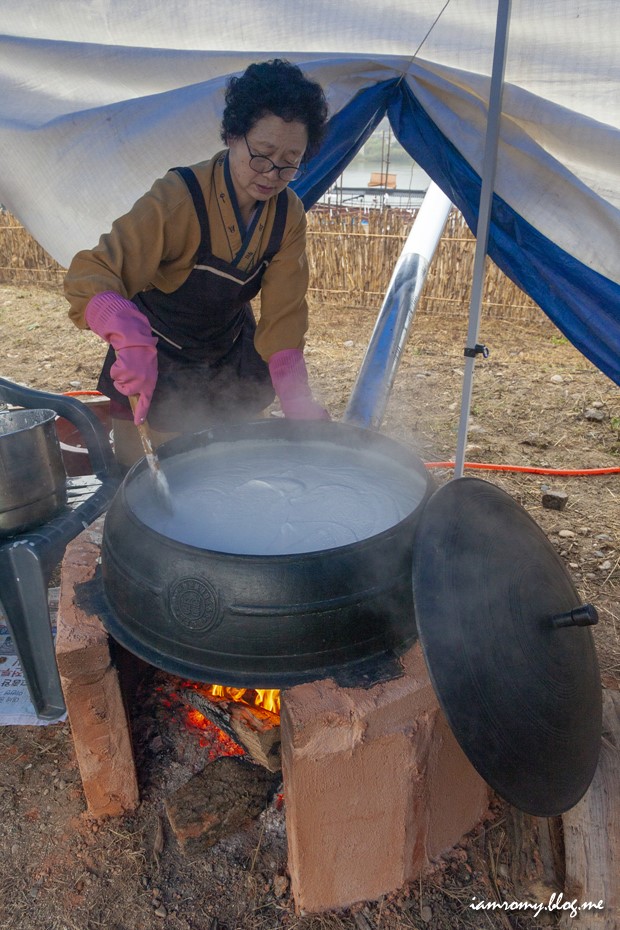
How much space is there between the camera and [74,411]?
2590 mm

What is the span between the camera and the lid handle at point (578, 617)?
1.47 meters

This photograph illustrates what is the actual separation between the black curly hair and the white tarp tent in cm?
81

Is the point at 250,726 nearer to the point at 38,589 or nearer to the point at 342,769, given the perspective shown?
the point at 342,769

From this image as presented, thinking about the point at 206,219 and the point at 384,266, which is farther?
the point at 384,266

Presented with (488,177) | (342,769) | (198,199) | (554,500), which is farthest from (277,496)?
(554,500)

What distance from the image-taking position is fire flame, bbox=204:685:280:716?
198cm

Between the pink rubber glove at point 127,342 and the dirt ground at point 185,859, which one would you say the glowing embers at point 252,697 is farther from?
the pink rubber glove at point 127,342

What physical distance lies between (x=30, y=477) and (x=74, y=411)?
0.49 meters

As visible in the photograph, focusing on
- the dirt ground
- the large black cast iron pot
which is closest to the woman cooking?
the large black cast iron pot

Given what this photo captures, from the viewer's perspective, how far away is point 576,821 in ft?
5.74

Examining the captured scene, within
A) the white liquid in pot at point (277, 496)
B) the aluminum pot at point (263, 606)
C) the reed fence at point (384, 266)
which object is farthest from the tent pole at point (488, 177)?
the reed fence at point (384, 266)

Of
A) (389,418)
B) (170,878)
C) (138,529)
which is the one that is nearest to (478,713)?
(138,529)

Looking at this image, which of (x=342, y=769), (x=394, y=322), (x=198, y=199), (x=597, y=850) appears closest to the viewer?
(x=342, y=769)

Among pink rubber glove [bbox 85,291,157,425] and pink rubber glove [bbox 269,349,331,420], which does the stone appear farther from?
pink rubber glove [bbox 85,291,157,425]
